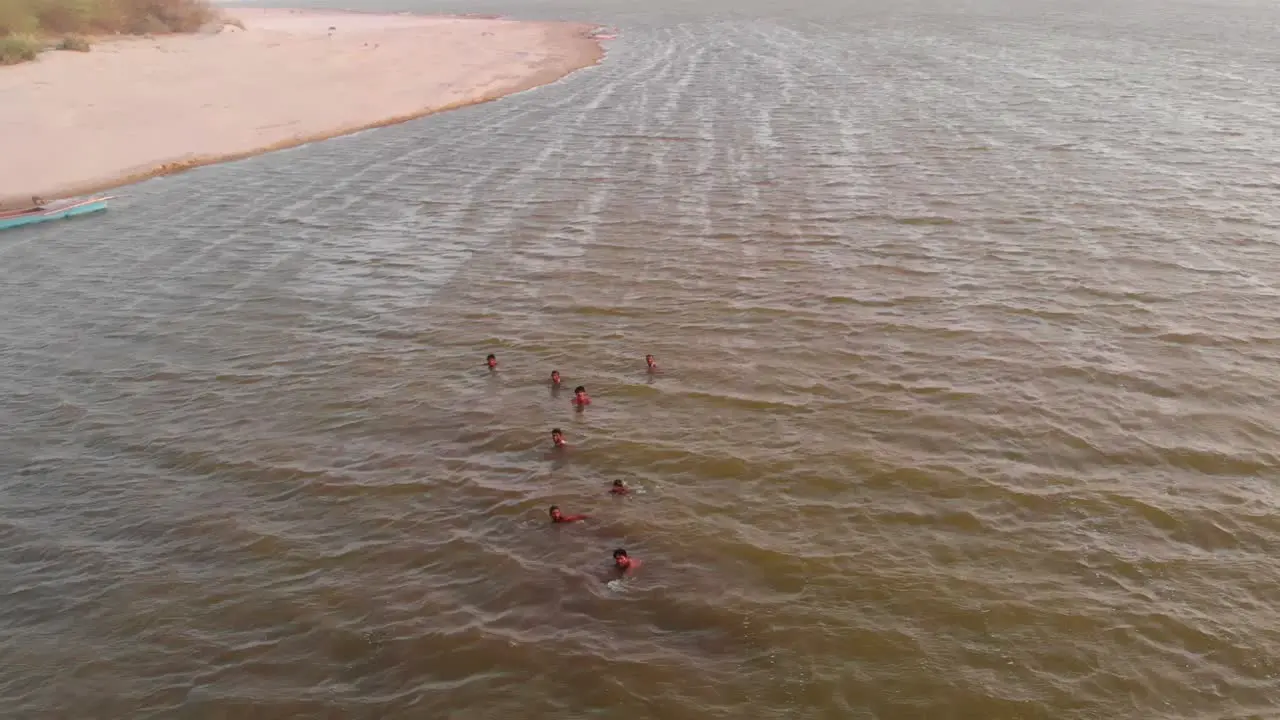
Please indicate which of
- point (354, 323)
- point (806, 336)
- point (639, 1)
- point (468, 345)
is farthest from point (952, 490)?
point (639, 1)

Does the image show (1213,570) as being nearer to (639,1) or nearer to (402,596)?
(402,596)

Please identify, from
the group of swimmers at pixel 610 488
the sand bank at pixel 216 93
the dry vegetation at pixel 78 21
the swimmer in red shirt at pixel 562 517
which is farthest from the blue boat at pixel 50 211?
the swimmer in red shirt at pixel 562 517

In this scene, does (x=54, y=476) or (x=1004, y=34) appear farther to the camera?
(x=1004, y=34)

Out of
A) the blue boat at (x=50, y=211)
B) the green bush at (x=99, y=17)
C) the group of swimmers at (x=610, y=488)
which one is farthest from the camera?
the green bush at (x=99, y=17)

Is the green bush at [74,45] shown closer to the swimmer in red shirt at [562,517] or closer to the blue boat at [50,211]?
the blue boat at [50,211]

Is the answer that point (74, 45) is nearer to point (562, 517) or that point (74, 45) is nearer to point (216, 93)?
point (216, 93)

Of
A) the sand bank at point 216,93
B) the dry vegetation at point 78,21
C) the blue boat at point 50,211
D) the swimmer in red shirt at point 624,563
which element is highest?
the dry vegetation at point 78,21
